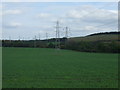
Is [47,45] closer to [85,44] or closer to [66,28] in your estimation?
[66,28]

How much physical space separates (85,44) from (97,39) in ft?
16.3

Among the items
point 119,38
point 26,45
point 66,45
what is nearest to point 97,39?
point 119,38

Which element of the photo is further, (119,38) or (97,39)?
(97,39)

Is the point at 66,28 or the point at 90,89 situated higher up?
the point at 66,28

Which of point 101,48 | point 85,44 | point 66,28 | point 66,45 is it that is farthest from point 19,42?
point 101,48

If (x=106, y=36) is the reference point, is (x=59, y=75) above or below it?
below

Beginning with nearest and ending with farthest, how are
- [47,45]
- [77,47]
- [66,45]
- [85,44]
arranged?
Answer: [85,44], [77,47], [66,45], [47,45]

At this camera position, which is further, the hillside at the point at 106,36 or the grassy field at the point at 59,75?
the hillside at the point at 106,36

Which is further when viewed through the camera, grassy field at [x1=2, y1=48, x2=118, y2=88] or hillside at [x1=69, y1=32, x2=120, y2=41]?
hillside at [x1=69, y1=32, x2=120, y2=41]

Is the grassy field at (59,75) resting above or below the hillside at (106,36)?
below

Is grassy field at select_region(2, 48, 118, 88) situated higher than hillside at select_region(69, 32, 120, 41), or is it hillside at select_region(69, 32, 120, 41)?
hillside at select_region(69, 32, 120, 41)

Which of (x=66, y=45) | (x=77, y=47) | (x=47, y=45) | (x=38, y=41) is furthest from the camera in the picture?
(x=38, y=41)

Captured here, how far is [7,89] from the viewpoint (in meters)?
10.0

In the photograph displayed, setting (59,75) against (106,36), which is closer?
(59,75)
